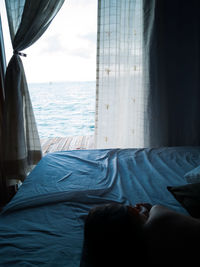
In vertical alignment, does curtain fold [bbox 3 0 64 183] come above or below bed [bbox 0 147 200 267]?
above

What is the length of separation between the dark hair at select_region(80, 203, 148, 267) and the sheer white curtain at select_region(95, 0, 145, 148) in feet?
5.39

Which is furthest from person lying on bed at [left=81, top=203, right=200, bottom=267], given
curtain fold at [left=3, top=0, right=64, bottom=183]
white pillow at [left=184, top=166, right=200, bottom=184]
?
curtain fold at [left=3, top=0, right=64, bottom=183]

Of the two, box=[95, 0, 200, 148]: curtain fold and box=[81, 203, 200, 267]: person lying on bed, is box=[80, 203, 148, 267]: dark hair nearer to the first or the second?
box=[81, 203, 200, 267]: person lying on bed

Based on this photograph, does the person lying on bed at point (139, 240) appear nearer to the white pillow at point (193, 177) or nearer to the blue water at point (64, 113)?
the white pillow at point (193, 177)

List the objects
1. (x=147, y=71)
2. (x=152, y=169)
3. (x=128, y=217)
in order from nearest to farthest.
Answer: (x=128, y=217) < (x=152, y=169) < (x=147, y=71)

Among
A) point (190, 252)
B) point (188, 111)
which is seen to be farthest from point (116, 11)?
point (190, 252)

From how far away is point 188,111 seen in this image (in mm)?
2213

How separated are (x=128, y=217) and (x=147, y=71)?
1.78m

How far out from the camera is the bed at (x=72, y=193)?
79cm

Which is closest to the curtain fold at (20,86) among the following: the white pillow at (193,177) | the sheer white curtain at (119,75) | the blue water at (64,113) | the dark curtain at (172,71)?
the sheer white curtain at (119,75)

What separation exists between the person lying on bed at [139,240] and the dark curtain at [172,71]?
166 centimetres

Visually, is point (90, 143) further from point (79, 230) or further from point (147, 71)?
point (79, 230)

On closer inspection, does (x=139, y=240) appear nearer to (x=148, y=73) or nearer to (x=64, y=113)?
(x=148, y=73)

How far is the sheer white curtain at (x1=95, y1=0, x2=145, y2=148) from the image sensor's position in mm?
2049
